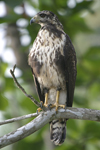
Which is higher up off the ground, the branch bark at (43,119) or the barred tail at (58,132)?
the branch bark at (43,119)

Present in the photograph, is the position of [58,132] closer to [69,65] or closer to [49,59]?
[69,65]

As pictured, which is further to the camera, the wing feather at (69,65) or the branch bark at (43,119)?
the wing feather at (69,65)

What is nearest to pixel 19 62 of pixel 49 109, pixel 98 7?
pixel 49 109

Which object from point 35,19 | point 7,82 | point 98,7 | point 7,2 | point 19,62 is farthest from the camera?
point 98,7

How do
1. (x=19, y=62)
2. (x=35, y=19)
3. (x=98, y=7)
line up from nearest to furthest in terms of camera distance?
1. (x=35, y=19)
2. (x=19, y=62)
3. (x=98, y=7)

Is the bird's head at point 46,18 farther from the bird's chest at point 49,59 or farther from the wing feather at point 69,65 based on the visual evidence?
the wing feather at point 69,65

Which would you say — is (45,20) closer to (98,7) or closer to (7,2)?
(7,2)

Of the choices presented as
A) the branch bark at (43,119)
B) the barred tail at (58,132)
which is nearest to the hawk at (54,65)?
the barred tail at (58,132)

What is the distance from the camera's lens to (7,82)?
5.71 m

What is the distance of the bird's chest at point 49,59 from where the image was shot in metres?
4.20

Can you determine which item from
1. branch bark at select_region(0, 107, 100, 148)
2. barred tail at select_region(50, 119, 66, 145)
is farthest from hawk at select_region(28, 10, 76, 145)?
branch bark at select_region(0, 107, 100, 148)

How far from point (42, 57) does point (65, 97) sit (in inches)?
31.2

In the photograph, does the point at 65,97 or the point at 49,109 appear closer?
the point at 49,109

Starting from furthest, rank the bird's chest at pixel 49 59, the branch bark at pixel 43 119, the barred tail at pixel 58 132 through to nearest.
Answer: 1. the barred tail at pixel 58 132
2. the bird's chest at pixel 49 59
3. the branch bark at pixel 43 119
